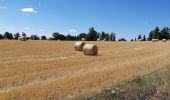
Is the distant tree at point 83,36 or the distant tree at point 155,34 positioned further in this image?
the distant tree at point 155,34

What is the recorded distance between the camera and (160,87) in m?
10.8

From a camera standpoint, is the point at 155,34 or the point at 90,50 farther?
the point at 155,34

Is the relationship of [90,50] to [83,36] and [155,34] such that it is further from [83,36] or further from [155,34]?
[155,34]

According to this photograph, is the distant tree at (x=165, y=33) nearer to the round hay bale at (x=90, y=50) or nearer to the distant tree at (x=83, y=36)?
the distant tree at (x=83, y=36)

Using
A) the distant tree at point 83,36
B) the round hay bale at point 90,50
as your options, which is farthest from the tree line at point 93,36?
the round hay bale at point 90,50

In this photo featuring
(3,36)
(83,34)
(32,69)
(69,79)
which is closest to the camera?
(69,79)

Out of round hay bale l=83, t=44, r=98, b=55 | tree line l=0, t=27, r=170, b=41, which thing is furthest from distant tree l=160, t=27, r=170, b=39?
round hay bale l=83, t=44, r=98, b=55

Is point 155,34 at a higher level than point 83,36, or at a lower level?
higher

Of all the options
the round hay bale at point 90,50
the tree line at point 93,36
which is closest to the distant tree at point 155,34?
the tree line at point 93,36

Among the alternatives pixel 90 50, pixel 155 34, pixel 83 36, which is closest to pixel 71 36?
pixel 83 36

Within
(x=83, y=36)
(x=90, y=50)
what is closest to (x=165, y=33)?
(x=83, y=36)

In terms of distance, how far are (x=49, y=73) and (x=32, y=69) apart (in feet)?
4.83

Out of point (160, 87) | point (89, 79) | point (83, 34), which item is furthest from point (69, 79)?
point (83, 34)

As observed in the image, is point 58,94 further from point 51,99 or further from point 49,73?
point 49,73
